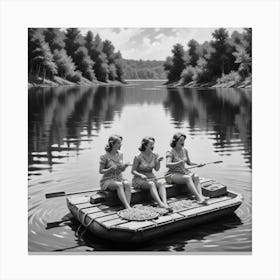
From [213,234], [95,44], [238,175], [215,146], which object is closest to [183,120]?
[215,146]

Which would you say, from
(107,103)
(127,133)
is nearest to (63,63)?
(107,103)

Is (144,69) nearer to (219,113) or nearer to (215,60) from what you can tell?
(215,60)

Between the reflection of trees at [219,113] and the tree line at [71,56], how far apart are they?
4.21 ft

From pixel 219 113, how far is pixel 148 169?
11.9ft

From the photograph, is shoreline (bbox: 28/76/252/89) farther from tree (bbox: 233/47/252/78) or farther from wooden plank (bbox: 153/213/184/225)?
wooden plank (bbox: 153/213/184/225)

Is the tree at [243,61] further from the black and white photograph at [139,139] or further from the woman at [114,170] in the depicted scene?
the woman at [114,170]

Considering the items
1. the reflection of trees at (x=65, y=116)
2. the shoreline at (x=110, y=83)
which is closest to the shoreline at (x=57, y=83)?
the shoreline at (x=110, y=83)

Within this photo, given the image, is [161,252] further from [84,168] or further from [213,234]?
[84,168]

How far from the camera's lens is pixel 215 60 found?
8531 mm

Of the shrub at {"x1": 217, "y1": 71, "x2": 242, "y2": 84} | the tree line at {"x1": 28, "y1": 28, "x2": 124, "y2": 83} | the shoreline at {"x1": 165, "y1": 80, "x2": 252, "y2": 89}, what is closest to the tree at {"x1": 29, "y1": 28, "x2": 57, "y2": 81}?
the tree line at {"x1": 28, "y1": 28, "x2": 124, "y2": 83}

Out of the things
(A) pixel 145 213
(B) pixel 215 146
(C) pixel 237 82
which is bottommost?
(A) pixel 145 213

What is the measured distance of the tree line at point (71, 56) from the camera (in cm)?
746

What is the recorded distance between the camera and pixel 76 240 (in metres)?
6.08

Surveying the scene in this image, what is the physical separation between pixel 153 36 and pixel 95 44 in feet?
3.67
